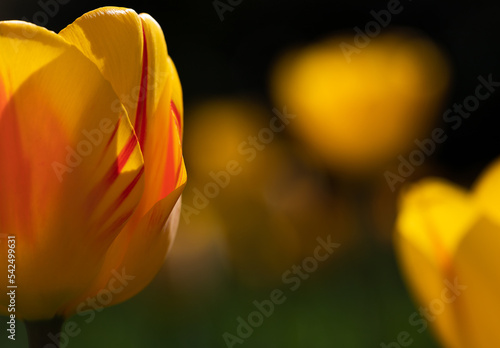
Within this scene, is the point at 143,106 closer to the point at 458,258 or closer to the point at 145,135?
the point at 145,135

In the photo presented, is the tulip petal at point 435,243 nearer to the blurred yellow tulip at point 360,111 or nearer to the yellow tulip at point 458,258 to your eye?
the yellow tulip at point 458,258

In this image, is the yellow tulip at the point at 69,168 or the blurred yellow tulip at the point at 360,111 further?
the blurred yellow tulip at the point at 360,111

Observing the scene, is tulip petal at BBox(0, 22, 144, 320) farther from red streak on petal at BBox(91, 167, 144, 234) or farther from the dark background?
the dark background

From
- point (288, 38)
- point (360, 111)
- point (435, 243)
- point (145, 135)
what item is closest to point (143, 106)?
point (145, 135)

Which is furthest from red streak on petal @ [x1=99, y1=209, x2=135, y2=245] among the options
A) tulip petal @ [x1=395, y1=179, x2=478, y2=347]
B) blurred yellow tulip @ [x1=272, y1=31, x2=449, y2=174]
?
blurred yellow tulip @ [x1=272, y1=31, x2=449, y2=174]

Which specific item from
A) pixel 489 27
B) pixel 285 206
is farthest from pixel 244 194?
pixel 489 27

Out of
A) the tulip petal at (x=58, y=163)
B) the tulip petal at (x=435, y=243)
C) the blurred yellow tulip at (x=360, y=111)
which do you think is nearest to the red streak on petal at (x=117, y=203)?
the tulip petal at (x=58, y=163)

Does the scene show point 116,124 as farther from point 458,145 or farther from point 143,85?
point 458,145
